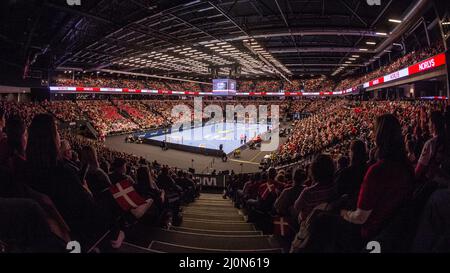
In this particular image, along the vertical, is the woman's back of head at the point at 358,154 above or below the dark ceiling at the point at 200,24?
below

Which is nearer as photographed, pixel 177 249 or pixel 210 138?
pixel 177 249

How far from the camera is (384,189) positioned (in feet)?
6.83

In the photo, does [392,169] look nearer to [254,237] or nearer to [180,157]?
[254,237]

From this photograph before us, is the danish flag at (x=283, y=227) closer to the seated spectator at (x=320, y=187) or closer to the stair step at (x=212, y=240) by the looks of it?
the stair step at (x=212, y=240)

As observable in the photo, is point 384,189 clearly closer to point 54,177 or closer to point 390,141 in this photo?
point 390,141

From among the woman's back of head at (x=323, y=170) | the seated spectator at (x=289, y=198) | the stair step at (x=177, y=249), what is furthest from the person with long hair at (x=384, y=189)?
the stair step at (x=177, y=249)

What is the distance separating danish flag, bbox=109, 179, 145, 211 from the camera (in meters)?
2.74

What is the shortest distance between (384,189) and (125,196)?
2571 mm

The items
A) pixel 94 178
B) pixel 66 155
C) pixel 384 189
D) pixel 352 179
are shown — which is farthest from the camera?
pixel 66 155

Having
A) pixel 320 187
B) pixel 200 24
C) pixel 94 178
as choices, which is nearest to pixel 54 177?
pixel 94 178

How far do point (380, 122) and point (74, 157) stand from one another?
236 inches

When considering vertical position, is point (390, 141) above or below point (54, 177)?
above

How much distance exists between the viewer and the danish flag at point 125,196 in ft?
8.99

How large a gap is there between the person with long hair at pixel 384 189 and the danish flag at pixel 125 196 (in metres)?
2.20
